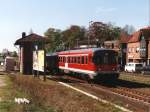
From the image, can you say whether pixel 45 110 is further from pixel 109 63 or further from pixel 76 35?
pixel 76 35

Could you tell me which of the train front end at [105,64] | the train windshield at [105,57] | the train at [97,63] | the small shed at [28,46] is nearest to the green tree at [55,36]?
the small shed at [28,46]

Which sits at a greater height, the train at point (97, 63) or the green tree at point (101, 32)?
the green tree at point (101, 32)

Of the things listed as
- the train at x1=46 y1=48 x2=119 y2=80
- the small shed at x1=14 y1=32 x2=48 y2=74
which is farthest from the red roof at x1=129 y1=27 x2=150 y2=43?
the train at x1=46 y1=48 x2=119 y2=80

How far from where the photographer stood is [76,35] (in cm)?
15650

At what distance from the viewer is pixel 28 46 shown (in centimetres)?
5756

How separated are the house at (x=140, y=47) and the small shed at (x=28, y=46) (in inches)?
1520

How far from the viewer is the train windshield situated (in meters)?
35.8

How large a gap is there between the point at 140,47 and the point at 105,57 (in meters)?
58.4

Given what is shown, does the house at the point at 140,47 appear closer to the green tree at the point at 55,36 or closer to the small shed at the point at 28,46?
the small shed at the point at 28,46

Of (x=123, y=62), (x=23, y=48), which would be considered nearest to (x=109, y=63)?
(x=23, y=48)

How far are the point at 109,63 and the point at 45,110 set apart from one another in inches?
758

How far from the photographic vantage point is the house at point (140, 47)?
91.7 metres

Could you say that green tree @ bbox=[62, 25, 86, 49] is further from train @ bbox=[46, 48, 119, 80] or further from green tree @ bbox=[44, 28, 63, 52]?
train @ bbox=[46, 48, 119, 80]

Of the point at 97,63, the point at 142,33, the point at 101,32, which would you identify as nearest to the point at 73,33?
the point at 101,32
